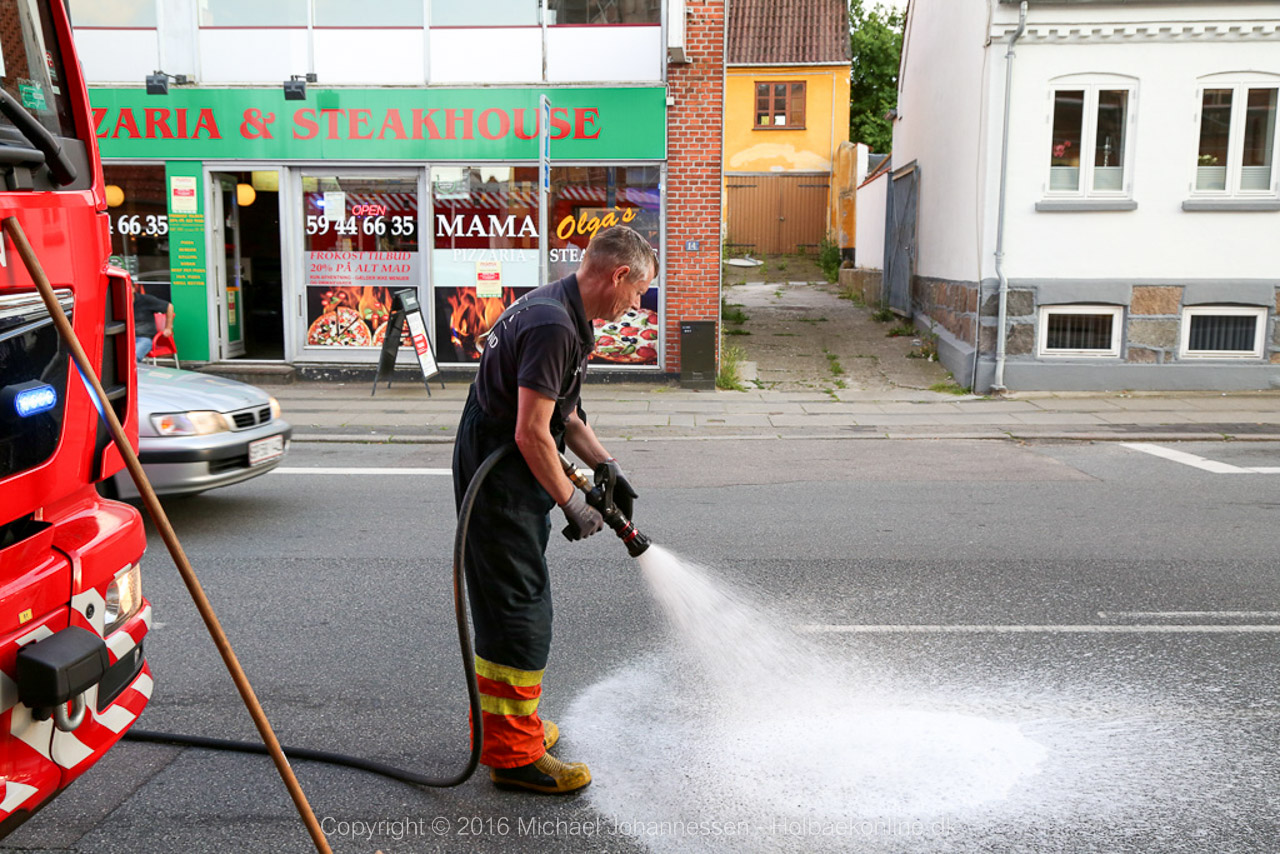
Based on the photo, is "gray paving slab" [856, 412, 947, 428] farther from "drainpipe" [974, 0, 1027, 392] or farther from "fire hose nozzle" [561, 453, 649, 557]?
"fire hose nozzle" [561, 453, 649, 557]

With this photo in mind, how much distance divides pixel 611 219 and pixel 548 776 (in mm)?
11633

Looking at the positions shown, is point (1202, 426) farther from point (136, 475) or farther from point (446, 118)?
point (136, 475)

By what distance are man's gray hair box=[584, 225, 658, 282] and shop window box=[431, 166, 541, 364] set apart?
36.5 ft

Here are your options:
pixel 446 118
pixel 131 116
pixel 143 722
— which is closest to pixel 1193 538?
pixel 143 722

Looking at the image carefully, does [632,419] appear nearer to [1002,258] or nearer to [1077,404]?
[1077,404]

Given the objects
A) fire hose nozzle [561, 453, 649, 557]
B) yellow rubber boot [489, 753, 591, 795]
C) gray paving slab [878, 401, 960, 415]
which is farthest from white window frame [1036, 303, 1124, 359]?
yellow rubber boot [489, 753, 591, 795]

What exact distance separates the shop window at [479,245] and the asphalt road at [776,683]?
23.4 ft

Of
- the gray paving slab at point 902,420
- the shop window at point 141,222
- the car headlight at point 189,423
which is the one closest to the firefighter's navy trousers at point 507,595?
the car headlight at point 189,423

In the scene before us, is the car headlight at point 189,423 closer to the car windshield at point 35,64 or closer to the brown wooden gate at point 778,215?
the car windshield at point 35,64

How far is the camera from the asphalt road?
3.56 m

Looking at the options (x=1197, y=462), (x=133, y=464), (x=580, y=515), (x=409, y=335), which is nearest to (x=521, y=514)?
(x=580, y=515)

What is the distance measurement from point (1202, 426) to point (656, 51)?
8.16m

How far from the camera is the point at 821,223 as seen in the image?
32219 millimetres

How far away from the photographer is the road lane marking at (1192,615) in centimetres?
546
